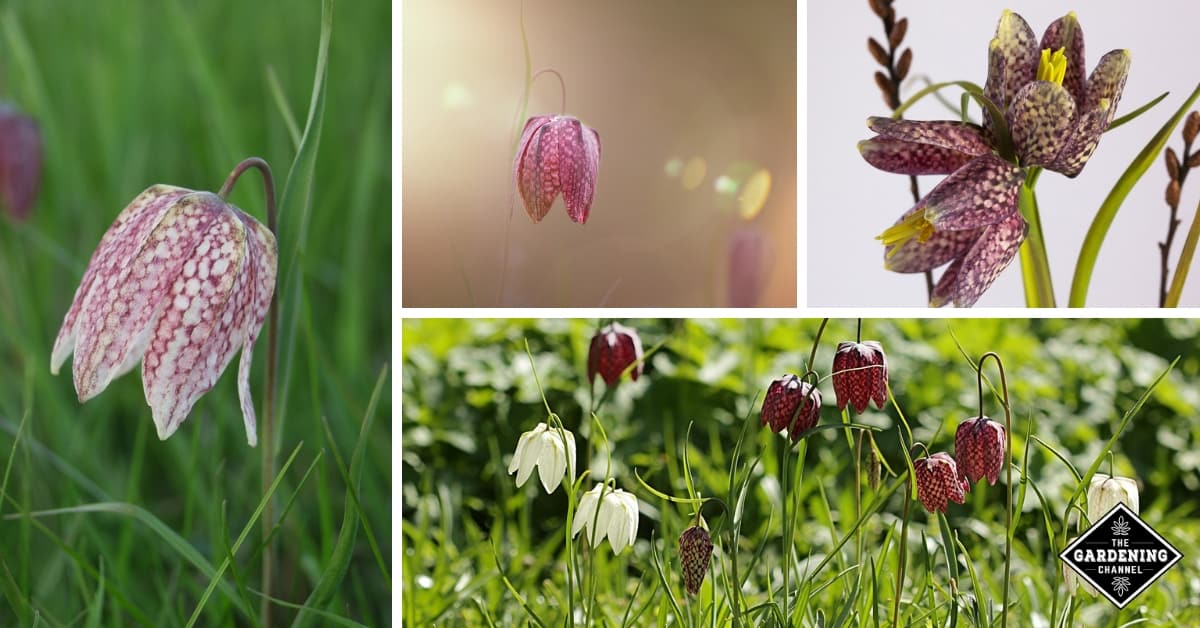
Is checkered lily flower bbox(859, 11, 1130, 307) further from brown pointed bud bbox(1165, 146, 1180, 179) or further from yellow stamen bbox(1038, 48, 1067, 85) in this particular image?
brown pointed bud bbox(1165, 146, 1180, 179)

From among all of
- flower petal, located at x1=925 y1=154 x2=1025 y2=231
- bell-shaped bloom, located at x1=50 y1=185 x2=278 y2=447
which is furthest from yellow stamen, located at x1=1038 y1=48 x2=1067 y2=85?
bell-shaped bloom, located at x1=50 y1=185 x2=278 y2=447

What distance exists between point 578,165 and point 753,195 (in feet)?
0.75

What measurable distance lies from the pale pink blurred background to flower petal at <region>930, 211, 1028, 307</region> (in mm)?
241

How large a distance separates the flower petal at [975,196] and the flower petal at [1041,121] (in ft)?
0.11

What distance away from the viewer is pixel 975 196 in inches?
47.6

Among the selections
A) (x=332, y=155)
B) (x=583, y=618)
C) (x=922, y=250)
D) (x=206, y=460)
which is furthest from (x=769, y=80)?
(x=206, y=460)

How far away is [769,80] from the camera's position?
129 centimetres

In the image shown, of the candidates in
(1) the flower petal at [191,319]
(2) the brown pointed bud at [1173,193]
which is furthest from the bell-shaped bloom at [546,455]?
(2) the brown pointed bud at [1173,193]

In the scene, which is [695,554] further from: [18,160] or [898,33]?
[18,160]

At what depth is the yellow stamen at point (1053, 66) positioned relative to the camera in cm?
124

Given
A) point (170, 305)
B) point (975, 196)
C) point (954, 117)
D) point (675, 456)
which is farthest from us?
point (675, 456)

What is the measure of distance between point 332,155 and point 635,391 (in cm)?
57

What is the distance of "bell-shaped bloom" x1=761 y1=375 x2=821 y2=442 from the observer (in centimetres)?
126

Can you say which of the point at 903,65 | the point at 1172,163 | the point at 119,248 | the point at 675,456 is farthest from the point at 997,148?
the point at 119,248
